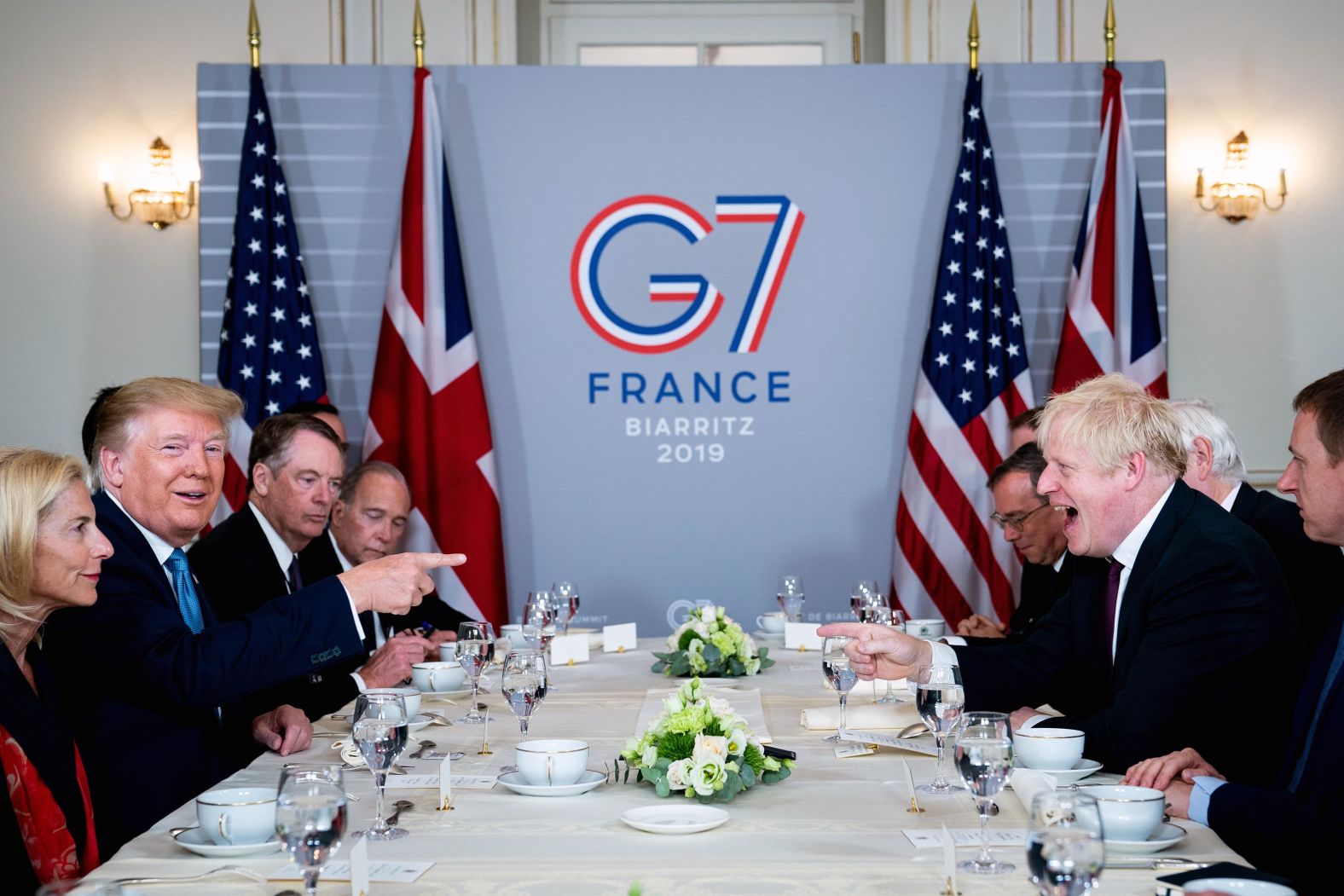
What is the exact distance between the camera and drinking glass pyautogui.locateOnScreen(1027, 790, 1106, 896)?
1389mm

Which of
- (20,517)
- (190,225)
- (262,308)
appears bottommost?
(20,517)

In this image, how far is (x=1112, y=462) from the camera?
2670mm

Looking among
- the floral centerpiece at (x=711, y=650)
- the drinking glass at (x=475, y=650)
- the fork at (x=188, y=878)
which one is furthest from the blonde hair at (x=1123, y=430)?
the fork at (x=188, y=878)

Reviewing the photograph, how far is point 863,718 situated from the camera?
2725mm

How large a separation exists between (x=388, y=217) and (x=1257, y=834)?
14.7ft

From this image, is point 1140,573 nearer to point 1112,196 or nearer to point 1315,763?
point 1315,763

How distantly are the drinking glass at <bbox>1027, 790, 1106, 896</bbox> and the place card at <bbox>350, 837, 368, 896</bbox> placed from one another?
81 cm

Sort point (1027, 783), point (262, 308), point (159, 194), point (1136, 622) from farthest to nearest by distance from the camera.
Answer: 1. point (159, 194)
2. point (262, 308)
3. point (1136, 622)
4. point (1027, 783)

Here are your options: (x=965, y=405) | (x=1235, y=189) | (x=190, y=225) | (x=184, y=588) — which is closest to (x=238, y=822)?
(x=184, y=588)

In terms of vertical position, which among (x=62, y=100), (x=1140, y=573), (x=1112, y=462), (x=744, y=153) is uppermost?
(x=62, y=100)

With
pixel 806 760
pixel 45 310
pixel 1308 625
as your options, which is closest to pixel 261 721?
pixel 806 760

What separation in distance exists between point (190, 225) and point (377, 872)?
4916 mm

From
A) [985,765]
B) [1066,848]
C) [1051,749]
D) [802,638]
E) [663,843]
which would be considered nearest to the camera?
[1066,848]

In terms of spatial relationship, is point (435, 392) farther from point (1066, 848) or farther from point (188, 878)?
point (1066, 848)
